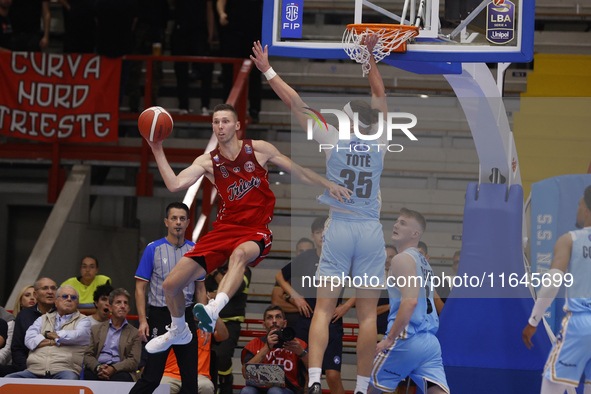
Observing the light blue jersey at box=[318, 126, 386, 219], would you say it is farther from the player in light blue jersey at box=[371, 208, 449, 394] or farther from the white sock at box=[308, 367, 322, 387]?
the white sock at box=[308, 367, 322, 387]

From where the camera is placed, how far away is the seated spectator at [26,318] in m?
7.98

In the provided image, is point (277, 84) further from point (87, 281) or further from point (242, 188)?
point (87, 281)

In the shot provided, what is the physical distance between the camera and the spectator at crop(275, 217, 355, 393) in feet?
24.7

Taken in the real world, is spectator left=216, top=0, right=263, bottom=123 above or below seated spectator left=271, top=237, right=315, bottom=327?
above

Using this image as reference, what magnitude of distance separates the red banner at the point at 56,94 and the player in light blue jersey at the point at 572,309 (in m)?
7.76

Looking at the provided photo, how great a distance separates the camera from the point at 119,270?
1314 cm

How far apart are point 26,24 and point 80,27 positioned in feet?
4.29

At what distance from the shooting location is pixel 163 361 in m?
6.58

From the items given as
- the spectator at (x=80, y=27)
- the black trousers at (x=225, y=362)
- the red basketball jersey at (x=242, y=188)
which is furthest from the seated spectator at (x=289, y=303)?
the spectator at (x=80, y=27)

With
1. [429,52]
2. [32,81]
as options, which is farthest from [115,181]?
[429,52]

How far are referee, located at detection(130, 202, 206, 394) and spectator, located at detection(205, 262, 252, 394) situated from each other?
0.91 metres

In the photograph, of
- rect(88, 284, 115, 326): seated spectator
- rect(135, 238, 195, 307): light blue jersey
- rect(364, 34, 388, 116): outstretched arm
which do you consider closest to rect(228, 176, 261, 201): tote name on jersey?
rect(364, 34, 388, 116): outstretched arm

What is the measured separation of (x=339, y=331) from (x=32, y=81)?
711 centimetres

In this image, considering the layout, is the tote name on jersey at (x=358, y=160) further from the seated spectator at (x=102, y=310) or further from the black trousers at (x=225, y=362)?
the seated spectator at (x=102, y=310)
